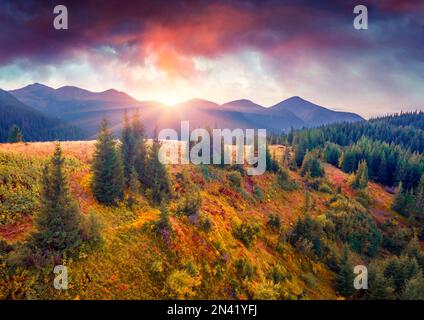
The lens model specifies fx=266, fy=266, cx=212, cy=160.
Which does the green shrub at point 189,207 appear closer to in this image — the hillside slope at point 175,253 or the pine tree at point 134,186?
the hillside slope at point 175,253

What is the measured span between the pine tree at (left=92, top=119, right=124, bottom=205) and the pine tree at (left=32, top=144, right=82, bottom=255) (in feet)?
26.2

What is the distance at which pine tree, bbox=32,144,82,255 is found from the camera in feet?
50.5

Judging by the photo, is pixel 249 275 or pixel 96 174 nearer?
pixel 249 275

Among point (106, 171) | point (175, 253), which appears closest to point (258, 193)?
point (175, 253)

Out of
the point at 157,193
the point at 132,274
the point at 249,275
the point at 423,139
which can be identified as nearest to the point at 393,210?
the point at 249,275

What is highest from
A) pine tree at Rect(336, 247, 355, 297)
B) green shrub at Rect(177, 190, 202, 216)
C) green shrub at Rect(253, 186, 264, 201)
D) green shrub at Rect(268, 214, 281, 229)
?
green shrub at Rect(177, 190, 202, 216)

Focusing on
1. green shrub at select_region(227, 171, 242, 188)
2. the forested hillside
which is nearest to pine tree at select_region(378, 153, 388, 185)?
the forested hillside

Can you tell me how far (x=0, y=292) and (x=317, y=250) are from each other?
29.8m

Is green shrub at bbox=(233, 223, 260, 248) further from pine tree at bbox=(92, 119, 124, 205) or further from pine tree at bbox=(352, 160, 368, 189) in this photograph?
pine tree at bbox=(352, 160, 368, 189)

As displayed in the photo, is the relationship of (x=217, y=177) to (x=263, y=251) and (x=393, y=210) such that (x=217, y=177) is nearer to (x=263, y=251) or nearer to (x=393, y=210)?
(x=263, y=251)

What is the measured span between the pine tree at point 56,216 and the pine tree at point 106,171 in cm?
799

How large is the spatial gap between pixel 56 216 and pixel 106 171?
9514 mm

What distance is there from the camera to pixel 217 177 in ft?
132
